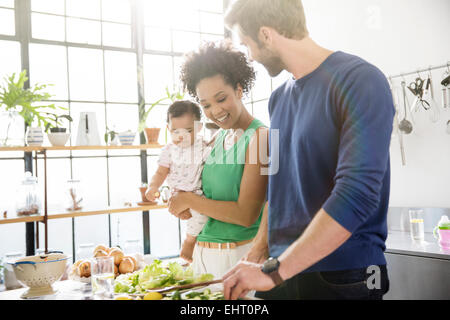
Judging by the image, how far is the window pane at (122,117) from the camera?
2.96 m

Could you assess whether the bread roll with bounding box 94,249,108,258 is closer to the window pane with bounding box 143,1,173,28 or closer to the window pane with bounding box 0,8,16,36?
the window pane with bounding box 0,8,16,36

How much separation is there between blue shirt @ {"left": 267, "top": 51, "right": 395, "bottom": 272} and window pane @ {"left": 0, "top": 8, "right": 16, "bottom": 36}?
97.1 inches

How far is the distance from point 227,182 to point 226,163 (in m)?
0.06

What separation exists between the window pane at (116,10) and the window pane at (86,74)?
0.30 meters

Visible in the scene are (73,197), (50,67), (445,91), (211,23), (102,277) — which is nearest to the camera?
(102,277)

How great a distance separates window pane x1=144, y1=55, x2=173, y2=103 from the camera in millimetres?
3119

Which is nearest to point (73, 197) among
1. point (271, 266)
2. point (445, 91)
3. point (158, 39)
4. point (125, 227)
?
point (125, 227)

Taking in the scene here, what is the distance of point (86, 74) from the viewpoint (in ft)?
9.50

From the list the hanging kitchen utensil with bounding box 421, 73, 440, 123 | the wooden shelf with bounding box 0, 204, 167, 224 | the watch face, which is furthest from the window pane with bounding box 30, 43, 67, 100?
the watch face

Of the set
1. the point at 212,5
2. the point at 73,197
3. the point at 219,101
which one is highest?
the point at 212,5

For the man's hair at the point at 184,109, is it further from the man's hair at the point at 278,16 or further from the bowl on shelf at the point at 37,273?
the man's hair at the point at 278,16

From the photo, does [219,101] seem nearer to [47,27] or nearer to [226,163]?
[226,163]

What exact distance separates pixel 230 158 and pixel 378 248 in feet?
1.60

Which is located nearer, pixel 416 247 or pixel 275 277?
pixel 275 277
